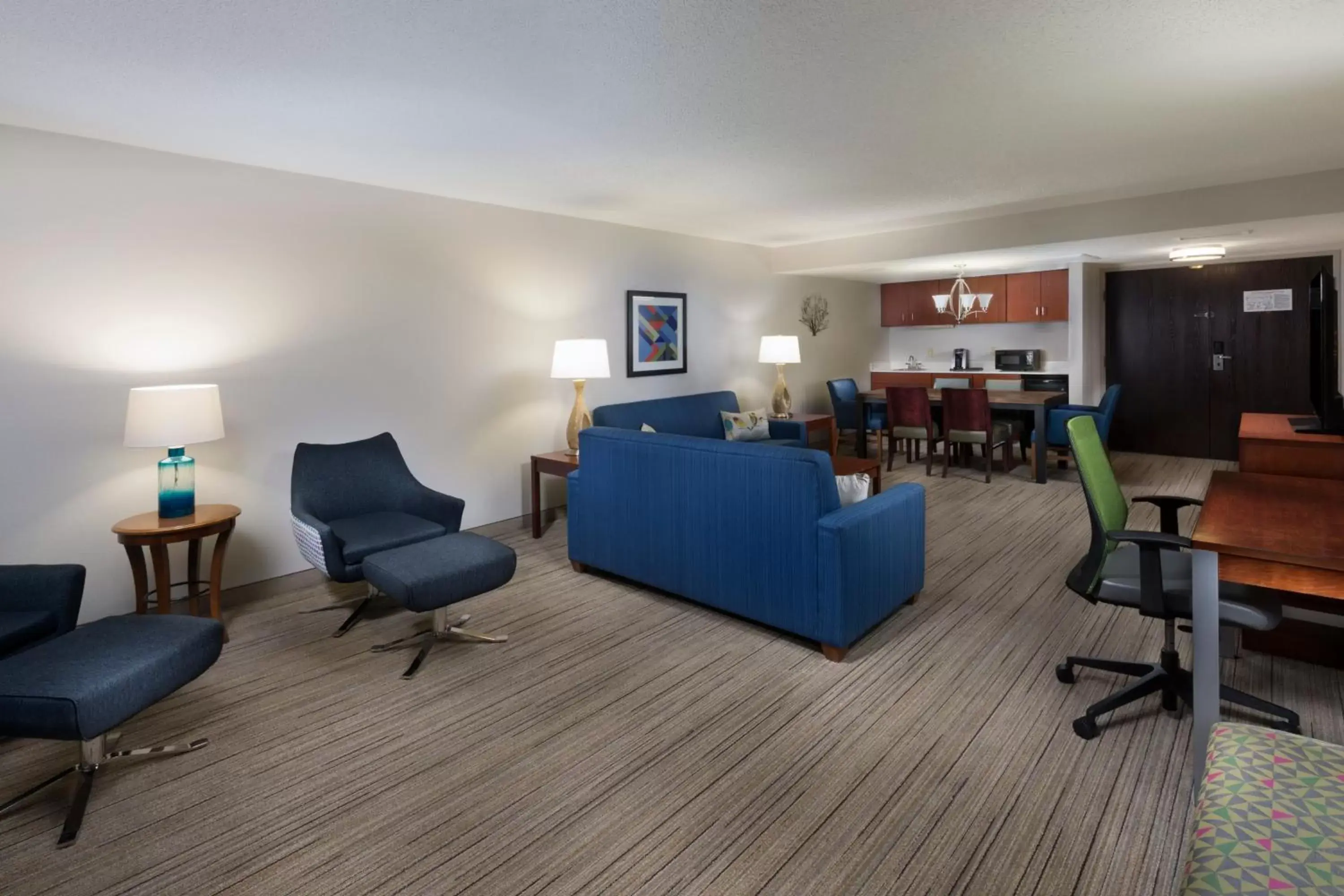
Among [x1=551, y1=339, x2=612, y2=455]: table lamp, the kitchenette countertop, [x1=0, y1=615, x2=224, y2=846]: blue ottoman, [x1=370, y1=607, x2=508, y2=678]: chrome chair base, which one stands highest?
the kitchenette countertop

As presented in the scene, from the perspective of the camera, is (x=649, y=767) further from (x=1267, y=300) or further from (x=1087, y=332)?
(x=1267, y=300)

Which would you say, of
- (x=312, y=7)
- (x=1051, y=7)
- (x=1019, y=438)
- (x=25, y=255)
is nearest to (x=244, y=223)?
(x=25, y=255)

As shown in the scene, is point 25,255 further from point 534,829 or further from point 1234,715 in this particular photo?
point 1234,715

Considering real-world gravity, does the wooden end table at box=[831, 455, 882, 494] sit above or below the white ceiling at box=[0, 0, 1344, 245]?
below

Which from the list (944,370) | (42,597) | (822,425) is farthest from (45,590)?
(944,370)

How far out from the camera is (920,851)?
1.81 metres

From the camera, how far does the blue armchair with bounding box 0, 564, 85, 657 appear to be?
7.95 ft

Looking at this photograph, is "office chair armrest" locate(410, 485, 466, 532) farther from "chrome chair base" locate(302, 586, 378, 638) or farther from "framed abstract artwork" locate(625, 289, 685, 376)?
"framed abstract artwork" locate(625, 289, 685, 376)

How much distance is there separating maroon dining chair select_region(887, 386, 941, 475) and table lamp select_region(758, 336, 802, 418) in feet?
3.36

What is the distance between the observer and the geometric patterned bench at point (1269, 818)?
41.4 inches

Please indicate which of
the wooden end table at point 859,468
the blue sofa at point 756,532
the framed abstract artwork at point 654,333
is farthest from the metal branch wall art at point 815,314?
the blue sofa at point 756,532

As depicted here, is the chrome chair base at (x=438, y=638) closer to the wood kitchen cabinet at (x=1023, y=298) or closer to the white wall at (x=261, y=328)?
the white wall at (x=261, y=328)

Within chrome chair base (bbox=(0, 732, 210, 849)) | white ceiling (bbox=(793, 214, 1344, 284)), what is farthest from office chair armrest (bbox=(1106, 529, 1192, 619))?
white ceiling (bbox=(793, 214, 1344, 284))

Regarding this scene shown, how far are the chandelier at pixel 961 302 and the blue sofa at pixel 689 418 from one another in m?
2.40
